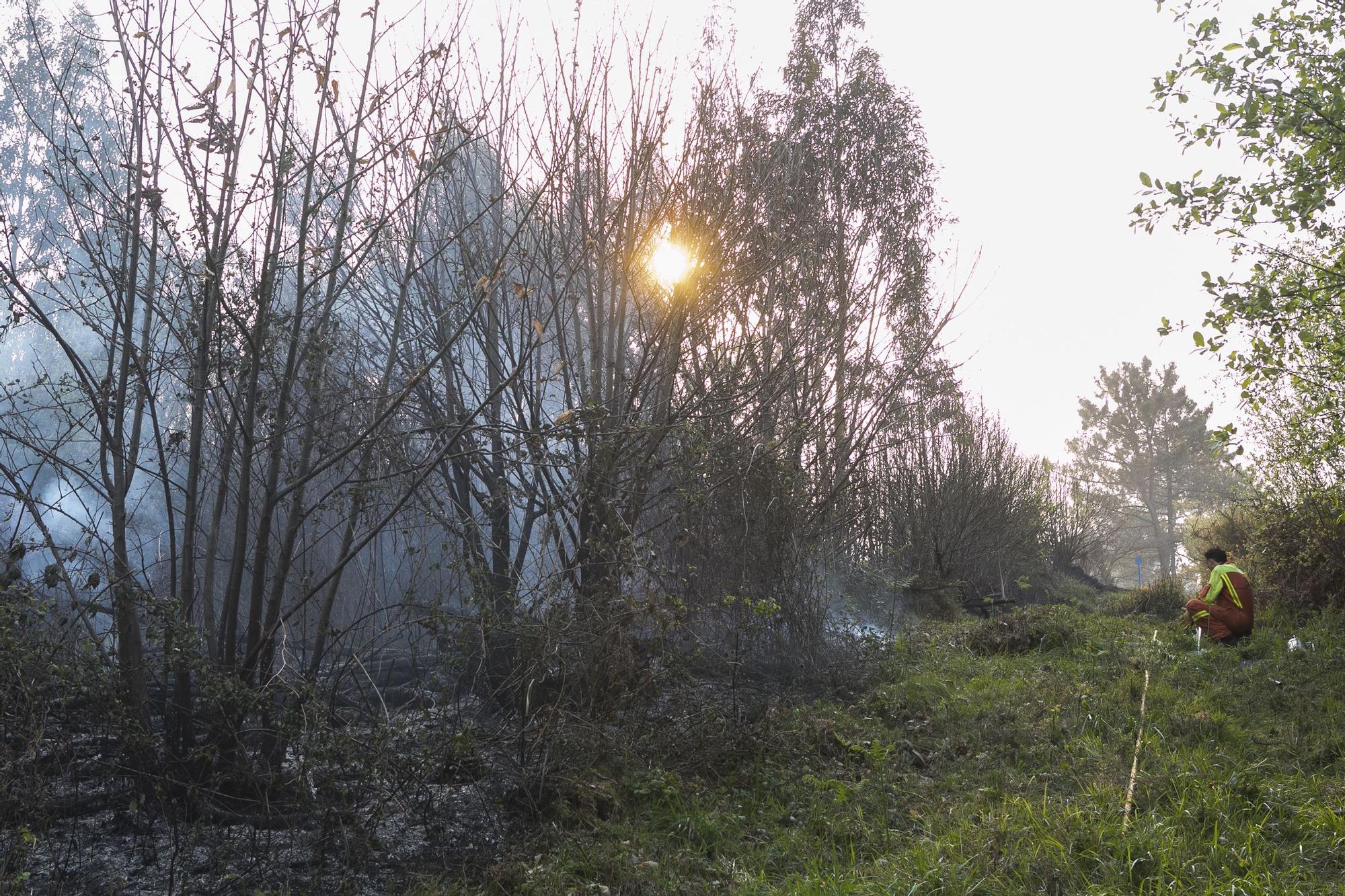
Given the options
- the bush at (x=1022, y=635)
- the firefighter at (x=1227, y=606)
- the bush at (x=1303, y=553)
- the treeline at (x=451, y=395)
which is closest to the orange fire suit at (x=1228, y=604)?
the firefighter at (x=1227, y=606)

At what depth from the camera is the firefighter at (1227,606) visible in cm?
944

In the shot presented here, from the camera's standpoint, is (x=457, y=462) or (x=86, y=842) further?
(x=457, y=462)

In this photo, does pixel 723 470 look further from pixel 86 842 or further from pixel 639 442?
pixel 86 842

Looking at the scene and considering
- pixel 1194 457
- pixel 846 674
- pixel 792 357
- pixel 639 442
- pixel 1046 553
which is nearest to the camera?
pixel 639 442

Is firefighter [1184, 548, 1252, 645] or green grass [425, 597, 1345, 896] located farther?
firefighter [1184, 548, 1252, 645]

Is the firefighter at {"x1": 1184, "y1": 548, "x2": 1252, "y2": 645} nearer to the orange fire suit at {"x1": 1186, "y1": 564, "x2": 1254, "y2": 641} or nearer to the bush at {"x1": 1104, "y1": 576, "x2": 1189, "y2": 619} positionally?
the orange fire suit at {"x1": 1186, "y1": 564, "x2": 1254, "y2": 641}

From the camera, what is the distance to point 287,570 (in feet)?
15.2

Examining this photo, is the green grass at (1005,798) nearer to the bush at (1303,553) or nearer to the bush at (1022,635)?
the bush at (1022,635)

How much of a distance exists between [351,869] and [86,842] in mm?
1088

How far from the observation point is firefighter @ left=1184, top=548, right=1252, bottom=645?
9438 mm

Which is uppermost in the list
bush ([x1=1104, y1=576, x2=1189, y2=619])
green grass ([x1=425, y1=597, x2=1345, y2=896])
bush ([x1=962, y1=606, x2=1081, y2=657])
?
bush ([x1=1104, y1=576, x2=1189, y2=619])

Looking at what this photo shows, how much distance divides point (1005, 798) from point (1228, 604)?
6.06 meters

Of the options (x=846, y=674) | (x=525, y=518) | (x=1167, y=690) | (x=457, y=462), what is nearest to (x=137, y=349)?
(x=457, y=462)

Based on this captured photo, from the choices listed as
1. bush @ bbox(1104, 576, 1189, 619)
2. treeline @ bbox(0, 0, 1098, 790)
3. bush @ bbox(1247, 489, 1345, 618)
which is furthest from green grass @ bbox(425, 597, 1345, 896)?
bush @ bbox(1104, 576, 1189, 619)
